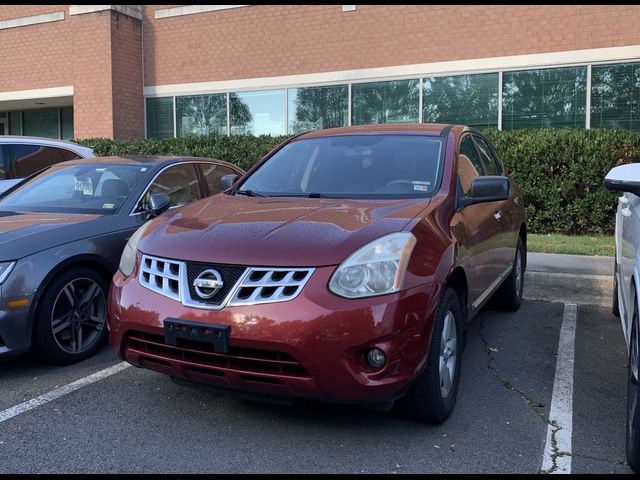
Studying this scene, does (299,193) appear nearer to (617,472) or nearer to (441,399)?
(441,399)

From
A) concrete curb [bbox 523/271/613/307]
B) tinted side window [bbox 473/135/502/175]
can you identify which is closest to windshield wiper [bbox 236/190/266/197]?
tinted side window [bbox 473/135/502/175]

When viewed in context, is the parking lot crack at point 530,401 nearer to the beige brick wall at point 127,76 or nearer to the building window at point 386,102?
the building window at point 386,102

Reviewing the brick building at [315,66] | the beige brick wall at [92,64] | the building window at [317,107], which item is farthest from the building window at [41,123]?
the building window at [317,107]

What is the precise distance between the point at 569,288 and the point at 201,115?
10707 mm

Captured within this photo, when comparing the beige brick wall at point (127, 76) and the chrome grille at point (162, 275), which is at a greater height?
the beige brick wall at point (127, 76)

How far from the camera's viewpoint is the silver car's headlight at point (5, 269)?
12.9ft

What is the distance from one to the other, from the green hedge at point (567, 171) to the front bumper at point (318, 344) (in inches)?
A: 283

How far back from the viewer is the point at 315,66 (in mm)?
13469

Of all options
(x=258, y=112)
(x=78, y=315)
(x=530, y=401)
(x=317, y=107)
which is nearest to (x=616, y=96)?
(x=317, y=107)

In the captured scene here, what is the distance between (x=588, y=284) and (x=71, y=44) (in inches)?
559

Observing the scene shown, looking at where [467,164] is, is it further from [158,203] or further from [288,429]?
[158,203]

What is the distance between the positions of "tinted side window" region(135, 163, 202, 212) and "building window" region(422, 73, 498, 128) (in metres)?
7.40

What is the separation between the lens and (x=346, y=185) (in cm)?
408
